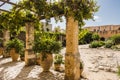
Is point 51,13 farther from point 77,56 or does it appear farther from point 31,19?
point 31,19

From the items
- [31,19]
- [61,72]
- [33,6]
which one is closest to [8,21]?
[31,19]

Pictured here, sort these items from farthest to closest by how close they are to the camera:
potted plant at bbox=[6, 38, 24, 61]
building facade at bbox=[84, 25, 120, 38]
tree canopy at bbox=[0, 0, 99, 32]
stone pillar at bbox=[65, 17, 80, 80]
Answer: building facade at bbox=[84, 25, 120, 38], potted plant at bbox=[6, 38, 24, 61], stone pillar at bbox=[65, 17, 80, 80], tree canopy at bbox=[0, 0, 99, 32]

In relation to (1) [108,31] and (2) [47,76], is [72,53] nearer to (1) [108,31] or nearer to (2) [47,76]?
(2) [47,76]

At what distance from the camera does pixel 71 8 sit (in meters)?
6.90

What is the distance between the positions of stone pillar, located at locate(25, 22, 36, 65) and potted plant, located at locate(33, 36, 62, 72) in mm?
1864

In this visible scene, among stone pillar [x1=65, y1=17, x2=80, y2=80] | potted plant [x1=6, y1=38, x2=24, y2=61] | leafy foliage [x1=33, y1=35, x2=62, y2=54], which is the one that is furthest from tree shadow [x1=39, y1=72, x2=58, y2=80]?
potted plant [x1=6, y1=38, x2=24, y2=61]

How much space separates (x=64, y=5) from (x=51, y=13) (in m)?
0.91

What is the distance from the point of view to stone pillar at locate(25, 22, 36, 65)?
33.6ft

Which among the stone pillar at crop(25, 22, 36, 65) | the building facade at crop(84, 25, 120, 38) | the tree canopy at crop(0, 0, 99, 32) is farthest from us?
the building facade at crop(84, 25, 120, 38)

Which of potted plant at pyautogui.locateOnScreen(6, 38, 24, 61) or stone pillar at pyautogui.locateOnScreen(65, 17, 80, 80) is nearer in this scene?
stone pillar at pyautogui.locateOnScreen(65, 17, 80, 80)

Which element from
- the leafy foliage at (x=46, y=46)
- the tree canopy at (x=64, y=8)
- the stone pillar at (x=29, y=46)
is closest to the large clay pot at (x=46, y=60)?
the leafy foliage at (x=46, y=46)

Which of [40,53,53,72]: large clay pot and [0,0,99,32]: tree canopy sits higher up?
[0,0,99,32]: tree canopy

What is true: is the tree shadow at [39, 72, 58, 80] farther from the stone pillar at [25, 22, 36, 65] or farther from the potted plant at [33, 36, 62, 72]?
the stone pillar at [25, 22, 36, 65]

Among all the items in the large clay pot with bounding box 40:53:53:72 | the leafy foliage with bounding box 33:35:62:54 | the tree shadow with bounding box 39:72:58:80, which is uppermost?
A: the leafy foliage with bounding box 33:35:62:54
